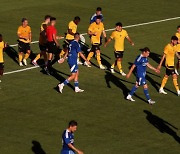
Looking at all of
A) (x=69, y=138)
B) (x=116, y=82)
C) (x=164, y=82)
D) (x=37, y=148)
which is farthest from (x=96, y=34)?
(x=69, y=138)

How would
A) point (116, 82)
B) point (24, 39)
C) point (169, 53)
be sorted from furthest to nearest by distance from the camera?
point (24, 39) → point (116, 82) → point (169, 53)

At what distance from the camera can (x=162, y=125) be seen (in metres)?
23.0

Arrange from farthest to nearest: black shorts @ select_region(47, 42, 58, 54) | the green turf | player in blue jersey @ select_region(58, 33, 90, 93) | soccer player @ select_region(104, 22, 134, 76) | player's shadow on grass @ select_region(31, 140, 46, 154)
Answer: black shorts @ select_region(47, 42, 58, 54), soccer player @ select_region(104, 22, 134, 76), player in blue jersey @ select_region(58, 33, 90, 93), the green turf, player's shadow on grass @ select_region(31, 140, 46, 154)

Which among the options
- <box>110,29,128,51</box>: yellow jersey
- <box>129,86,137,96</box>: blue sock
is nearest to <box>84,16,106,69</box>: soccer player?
<box>110,29,128,51</box>: yellow jersey

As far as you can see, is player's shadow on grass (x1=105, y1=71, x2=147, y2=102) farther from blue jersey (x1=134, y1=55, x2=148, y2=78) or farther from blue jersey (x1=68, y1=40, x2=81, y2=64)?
blue jersey (x1=68, y1=40, x2=81, y2=64)

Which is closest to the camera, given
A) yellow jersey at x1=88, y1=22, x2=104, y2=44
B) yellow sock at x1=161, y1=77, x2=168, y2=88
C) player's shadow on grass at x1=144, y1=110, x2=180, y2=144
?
player's shadow on grass at x1=144, y1=110, x2=180, y2=144

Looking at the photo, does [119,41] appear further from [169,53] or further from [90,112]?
[90,112]

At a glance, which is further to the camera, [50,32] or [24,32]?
[24,32]

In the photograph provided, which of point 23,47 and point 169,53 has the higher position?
point 169,53

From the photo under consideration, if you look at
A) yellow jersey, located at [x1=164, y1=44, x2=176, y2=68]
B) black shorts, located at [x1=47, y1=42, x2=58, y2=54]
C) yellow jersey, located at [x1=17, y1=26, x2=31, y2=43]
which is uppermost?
yellow jersey, located at [x1=164, y1=44, x2=176, y2=68]

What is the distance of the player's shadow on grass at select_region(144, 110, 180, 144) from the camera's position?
2222 centimetres

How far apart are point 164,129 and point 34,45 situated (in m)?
13.2

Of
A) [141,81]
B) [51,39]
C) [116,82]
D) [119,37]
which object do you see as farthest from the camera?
[51,39]

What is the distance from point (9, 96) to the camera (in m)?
25.8
